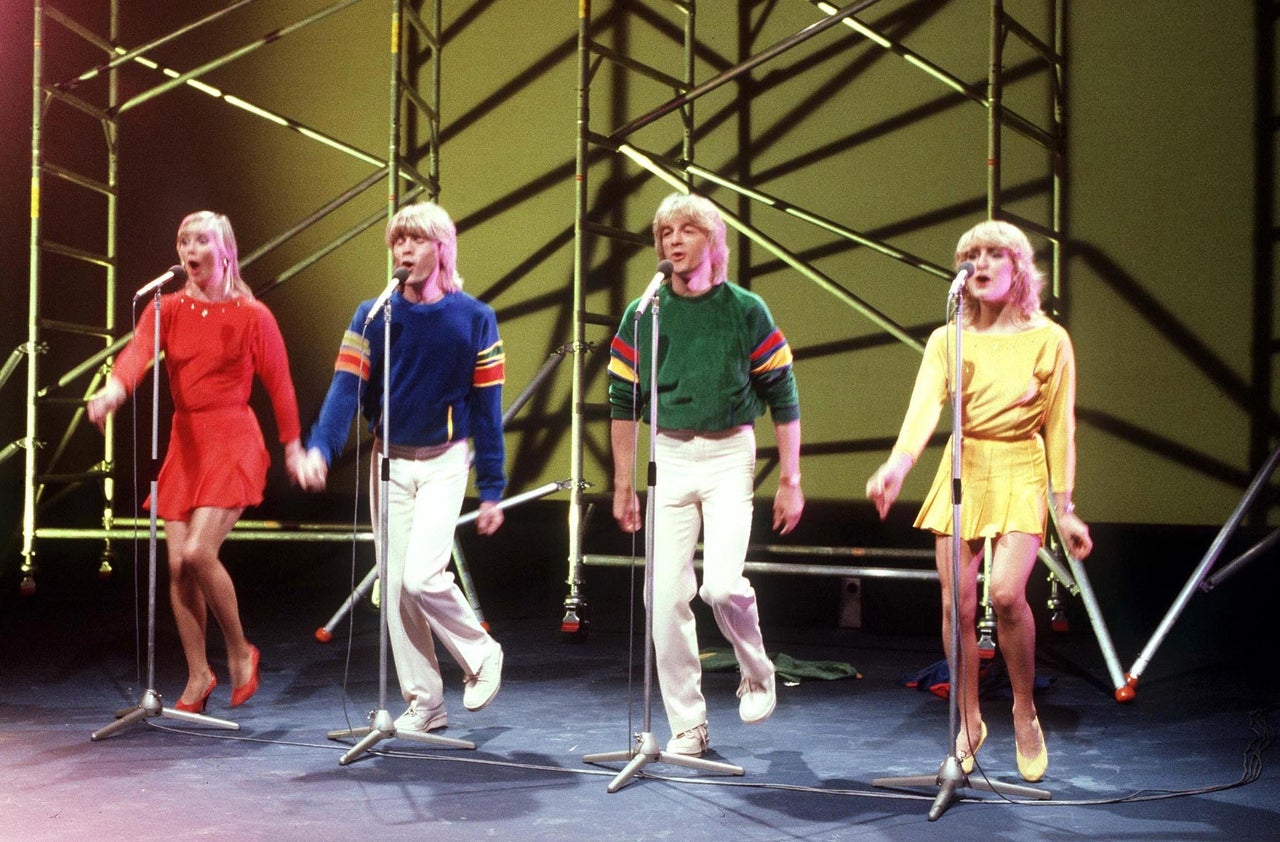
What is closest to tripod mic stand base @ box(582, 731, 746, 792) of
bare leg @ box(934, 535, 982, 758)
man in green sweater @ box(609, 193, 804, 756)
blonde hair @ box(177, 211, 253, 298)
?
man in green sweater @ box(609, 193, 804, 756)

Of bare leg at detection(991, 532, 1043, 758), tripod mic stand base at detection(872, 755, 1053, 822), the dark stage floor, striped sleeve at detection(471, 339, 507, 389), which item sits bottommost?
the dark stage floor

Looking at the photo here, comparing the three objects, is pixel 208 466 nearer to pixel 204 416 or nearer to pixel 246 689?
pixel 204 416

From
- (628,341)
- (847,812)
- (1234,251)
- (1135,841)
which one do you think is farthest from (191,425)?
(1234,251)

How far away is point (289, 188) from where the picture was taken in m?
8.20

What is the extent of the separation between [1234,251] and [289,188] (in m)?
5.59

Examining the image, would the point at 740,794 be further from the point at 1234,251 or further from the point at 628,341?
the point at 1234,251

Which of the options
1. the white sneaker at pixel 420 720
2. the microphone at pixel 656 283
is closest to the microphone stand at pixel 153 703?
the white sneaker at pixel 420 720

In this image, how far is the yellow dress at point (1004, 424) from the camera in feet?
12.1

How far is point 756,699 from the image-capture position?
403 centimetres

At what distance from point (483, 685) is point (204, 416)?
56.0 inches

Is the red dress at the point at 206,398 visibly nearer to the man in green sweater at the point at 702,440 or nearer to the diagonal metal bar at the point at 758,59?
the man in green sweater at the point at 702,440

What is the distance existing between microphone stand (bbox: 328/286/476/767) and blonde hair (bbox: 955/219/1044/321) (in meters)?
1.74

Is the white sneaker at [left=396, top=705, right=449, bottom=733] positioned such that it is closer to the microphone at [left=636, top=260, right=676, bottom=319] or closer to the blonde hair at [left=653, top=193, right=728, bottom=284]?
the microphone at [left=636, top=260, right=676, bottom=319]

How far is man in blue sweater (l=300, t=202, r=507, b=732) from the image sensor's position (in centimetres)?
416
